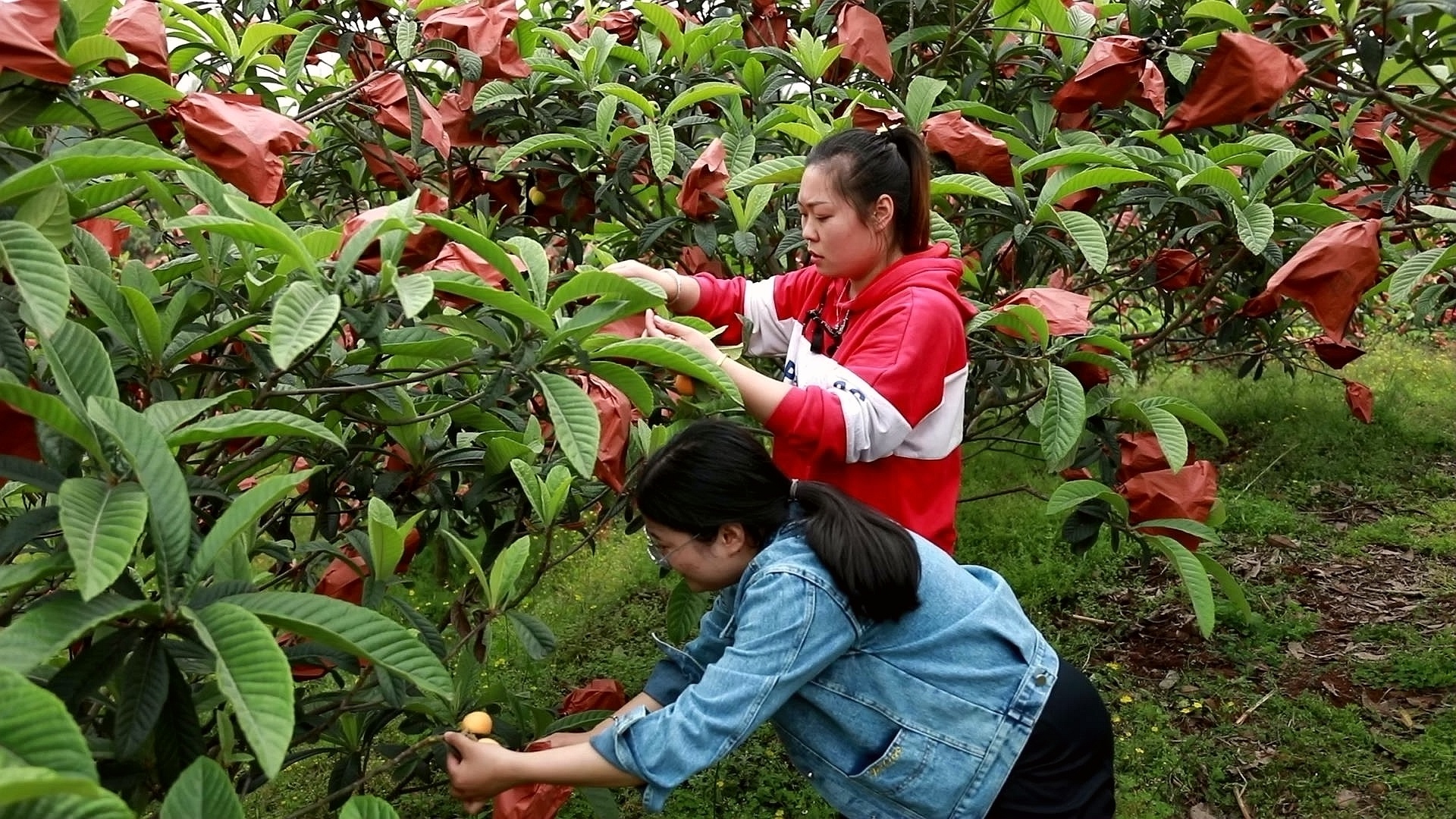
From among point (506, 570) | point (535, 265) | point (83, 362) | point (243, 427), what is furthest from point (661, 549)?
point (83, 362)

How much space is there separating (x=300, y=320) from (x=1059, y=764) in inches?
45.9

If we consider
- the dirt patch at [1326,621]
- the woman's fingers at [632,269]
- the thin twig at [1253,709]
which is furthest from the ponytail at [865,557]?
the dirt patch at [1326,621]

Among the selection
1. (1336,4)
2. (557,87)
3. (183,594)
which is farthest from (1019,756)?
(557,87)

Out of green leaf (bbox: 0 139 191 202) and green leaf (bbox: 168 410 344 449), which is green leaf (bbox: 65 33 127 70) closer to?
green leaf (bbox: 0 139 191 202)

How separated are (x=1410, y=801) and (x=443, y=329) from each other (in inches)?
93.8

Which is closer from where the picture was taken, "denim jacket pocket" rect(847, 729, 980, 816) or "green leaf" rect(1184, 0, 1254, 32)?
"denim jacket pocket" rect(847, 729, 980, 816)

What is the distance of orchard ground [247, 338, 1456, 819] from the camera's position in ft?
9.24

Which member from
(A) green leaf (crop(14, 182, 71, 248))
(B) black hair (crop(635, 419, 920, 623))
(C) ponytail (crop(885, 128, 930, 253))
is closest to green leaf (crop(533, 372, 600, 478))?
(B) black hair (crop(635, 419, 920, 623))

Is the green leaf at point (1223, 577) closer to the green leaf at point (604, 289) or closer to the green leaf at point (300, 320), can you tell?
the green leaf at point (604, 289)

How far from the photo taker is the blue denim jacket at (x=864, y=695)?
1505mm

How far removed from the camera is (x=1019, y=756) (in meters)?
1.70

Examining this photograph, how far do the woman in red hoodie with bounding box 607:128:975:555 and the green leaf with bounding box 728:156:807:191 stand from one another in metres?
0.14

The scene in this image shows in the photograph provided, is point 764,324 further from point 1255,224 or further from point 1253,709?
point 1253,709

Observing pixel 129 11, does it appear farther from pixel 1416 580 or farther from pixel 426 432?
pixel 1416 580
